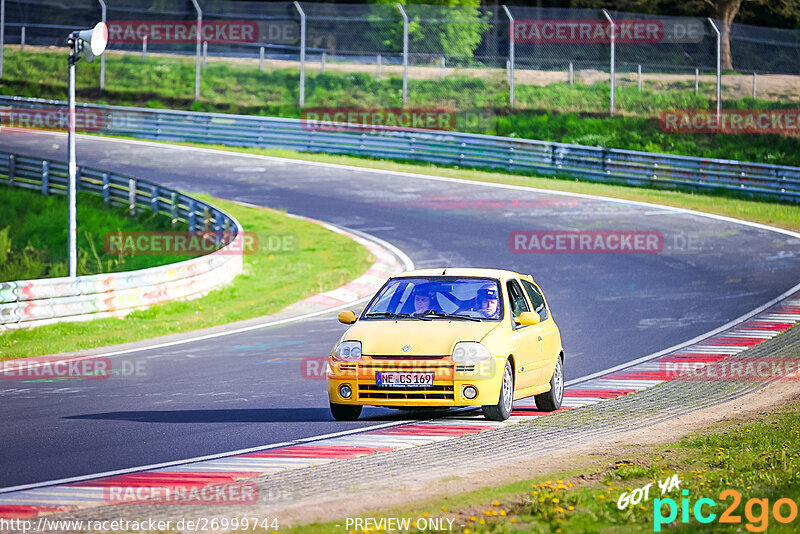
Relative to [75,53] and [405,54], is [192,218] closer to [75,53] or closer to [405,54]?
[75,53]

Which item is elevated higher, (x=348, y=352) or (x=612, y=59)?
(x=612, y=59)

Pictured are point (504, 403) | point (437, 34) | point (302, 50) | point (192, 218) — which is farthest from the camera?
Result: point (302, 50)

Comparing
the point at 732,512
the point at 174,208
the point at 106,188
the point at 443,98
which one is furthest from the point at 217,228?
the point at 732,512

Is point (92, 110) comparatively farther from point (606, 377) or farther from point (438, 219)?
point (606, 377)

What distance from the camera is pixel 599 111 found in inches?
1543

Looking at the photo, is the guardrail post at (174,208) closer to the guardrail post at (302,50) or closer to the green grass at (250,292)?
the green grass at (250,292)

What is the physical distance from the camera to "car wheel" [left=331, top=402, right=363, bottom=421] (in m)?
10.9

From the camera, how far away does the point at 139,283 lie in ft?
63.9

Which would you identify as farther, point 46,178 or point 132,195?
point 46,178

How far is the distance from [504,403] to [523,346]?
0.70m

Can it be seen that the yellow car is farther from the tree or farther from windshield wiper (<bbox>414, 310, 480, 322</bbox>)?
the tree

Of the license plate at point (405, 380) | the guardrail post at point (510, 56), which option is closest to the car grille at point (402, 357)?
the license plate at point (405, 380)

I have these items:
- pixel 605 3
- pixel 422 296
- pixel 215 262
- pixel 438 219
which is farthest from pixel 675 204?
pixel 605 3

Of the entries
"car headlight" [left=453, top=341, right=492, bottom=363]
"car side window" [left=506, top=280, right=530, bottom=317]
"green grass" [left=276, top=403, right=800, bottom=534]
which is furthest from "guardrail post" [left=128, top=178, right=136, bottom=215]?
"green grass" [left=276, top=403, right=800, bottom=534]
